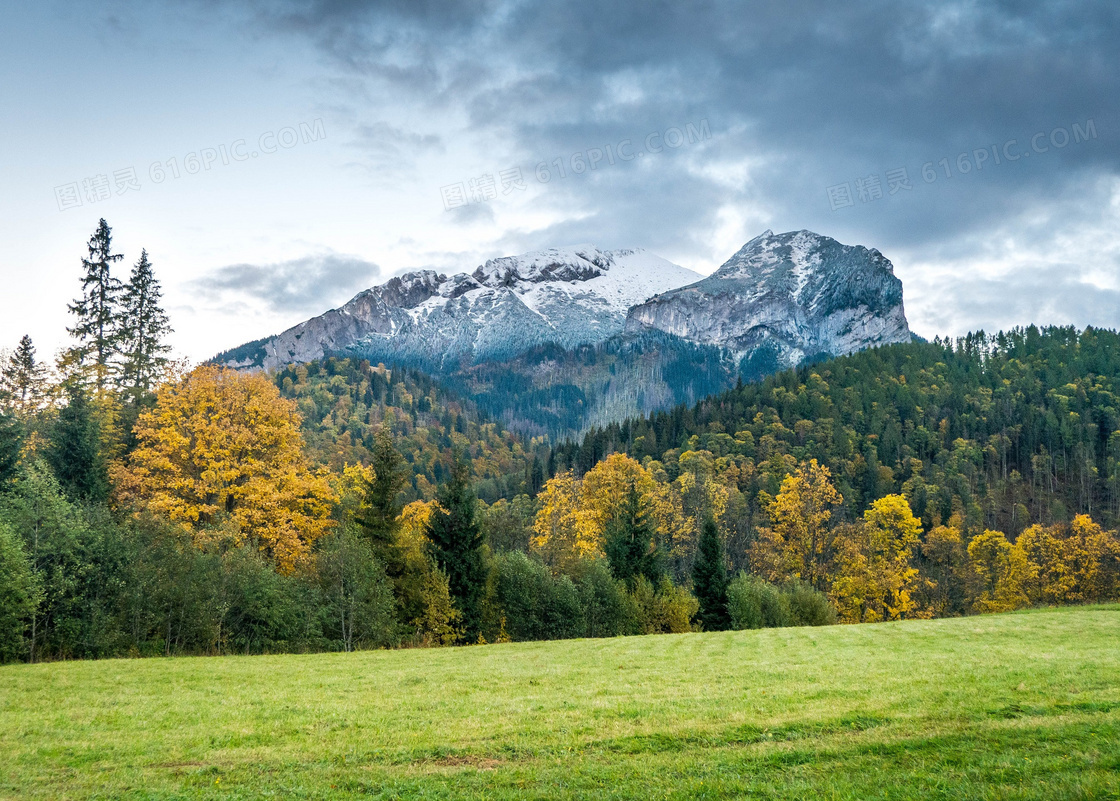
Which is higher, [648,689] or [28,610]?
[28,610]

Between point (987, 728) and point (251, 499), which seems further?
point (251, 499)

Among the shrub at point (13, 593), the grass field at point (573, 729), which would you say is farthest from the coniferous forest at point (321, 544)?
the grass field at point (573, 729)

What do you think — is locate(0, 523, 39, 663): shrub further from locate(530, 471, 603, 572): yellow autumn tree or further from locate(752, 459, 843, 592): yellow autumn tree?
locate(752, 459, 843, 592): yellow autumn tree

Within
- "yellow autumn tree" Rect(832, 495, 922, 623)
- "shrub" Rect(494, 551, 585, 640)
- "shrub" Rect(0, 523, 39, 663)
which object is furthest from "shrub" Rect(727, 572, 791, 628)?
"shrub" Rect(0, 523, 39, 663)

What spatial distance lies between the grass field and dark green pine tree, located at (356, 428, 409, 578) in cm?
1715

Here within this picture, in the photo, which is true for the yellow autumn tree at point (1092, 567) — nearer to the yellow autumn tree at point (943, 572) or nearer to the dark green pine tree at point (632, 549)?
the yellow autumn tree at point (943, 572)

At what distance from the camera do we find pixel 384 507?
149 ft

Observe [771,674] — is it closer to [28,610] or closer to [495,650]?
[495,650]

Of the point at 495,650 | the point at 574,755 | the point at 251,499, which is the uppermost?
the point at 251,499

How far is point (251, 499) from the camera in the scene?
1559 inches

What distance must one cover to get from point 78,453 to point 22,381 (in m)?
26.0

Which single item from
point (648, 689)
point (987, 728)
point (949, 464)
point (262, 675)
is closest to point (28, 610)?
point (262, 675)

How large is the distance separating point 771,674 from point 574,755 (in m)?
12.1

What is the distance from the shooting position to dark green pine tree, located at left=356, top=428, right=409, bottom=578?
44406 mm
